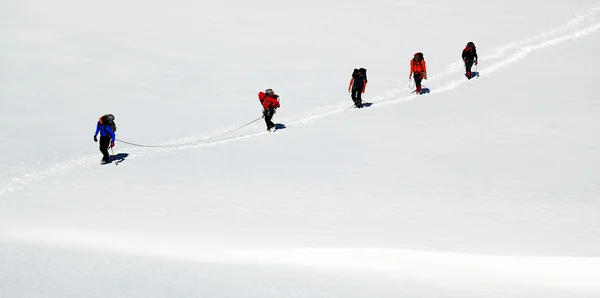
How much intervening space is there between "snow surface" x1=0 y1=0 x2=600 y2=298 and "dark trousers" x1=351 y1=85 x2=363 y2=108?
0.64m

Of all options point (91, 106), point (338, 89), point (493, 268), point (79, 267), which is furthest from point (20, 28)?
point (493, 268)

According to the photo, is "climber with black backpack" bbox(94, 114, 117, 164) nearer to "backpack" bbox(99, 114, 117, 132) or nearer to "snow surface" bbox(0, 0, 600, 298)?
"backpack" bbox(99, 114, 117, 132)

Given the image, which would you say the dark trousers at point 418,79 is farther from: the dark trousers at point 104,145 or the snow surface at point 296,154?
the dark trousers at point 104,145

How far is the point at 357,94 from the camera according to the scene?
19438 millimetres

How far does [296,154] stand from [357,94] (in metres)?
4.20

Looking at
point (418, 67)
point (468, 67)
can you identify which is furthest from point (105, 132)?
point (468, 67)

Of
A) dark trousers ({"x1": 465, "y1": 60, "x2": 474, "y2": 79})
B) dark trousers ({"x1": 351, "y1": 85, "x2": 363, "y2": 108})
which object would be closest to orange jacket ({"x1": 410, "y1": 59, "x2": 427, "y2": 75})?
dark trousers ({"x1": 351, "y1": 85, "x2": 363, "y2": 108})

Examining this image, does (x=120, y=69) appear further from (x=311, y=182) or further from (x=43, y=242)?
(x=43, y=242)

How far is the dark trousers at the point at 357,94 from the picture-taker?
19.2 metres

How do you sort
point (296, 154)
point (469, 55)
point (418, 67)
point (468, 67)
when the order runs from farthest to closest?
1. point (468, 67)
2. point (469, 55)
3. point (418, 67)
4. point (296, 154)

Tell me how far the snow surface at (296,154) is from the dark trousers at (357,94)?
2.09 feet

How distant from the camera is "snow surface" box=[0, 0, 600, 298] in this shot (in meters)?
9.52

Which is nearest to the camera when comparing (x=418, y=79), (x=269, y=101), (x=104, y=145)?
(x=104, y=145)

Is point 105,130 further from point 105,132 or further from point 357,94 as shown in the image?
point 357,94
